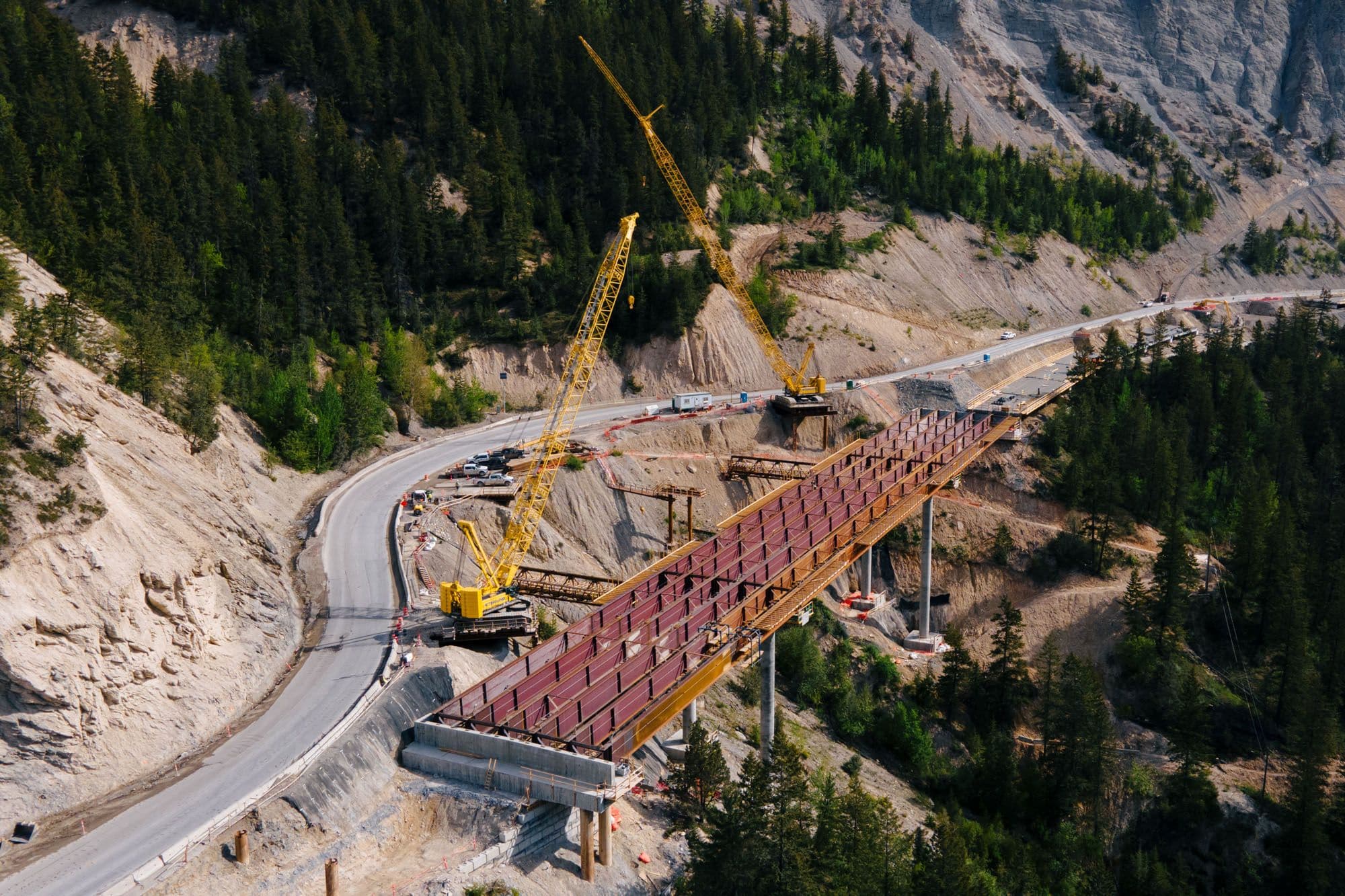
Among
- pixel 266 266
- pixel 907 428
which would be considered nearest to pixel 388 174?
pixel 266 266

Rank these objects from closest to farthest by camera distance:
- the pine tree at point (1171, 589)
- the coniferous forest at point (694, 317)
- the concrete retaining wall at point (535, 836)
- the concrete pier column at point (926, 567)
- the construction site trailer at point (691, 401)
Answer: the concrete retaining wall at point (535, 836) → the coniferous forest at point (694, 317) → the pine tree at point (1171, 589) → the concrete pier column at point (926, 567) → the construction site trailer at point (691, 401)

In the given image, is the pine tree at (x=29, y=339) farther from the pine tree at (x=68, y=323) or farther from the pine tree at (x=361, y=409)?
the pine tree at (x=361, y=409)

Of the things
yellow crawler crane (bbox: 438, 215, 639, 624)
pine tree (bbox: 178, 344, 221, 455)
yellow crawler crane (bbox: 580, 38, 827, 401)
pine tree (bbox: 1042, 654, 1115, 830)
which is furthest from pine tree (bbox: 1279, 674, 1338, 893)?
pine tree (bbox: 178, 344, 221, 455)

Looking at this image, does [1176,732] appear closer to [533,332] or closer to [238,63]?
[533,332]

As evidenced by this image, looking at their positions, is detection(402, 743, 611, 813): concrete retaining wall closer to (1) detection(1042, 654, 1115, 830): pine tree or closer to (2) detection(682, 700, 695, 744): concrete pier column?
(2) detection(682, 700, 695, 744): concrete pier column

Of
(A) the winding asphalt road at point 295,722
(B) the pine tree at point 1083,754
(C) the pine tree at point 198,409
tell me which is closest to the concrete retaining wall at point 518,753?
(A) the winding asphalt road at point 295,722

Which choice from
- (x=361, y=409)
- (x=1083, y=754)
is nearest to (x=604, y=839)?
(x=1083, y=754)
